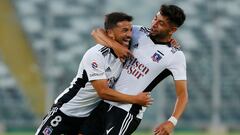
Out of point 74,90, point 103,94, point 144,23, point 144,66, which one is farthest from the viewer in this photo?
point 144,23

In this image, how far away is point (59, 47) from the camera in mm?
20000

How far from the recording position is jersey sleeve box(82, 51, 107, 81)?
31.2ft

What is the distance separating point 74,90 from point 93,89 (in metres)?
0.29

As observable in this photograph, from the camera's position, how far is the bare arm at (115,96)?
950 centimetres

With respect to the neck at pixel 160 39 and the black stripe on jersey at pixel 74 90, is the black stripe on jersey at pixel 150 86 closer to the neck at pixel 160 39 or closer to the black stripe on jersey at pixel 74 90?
the neck at pixel 160 39

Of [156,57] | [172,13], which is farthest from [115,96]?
[172,13]

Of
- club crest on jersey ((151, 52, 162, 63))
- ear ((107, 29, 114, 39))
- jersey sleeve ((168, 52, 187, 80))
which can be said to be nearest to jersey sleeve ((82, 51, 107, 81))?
ear ((107, 29, 114, 39))

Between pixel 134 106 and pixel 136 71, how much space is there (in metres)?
0.34

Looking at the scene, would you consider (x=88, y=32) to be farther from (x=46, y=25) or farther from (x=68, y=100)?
(x=68, y=100)

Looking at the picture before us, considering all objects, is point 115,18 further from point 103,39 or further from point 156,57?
point 156,57

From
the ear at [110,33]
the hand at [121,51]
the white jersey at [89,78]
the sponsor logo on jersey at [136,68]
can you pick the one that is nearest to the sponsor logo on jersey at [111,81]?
the white jersey at [89,78]

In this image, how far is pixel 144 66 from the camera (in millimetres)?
9711

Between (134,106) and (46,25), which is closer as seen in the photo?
(134,106)

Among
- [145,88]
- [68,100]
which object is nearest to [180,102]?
[145,88]
